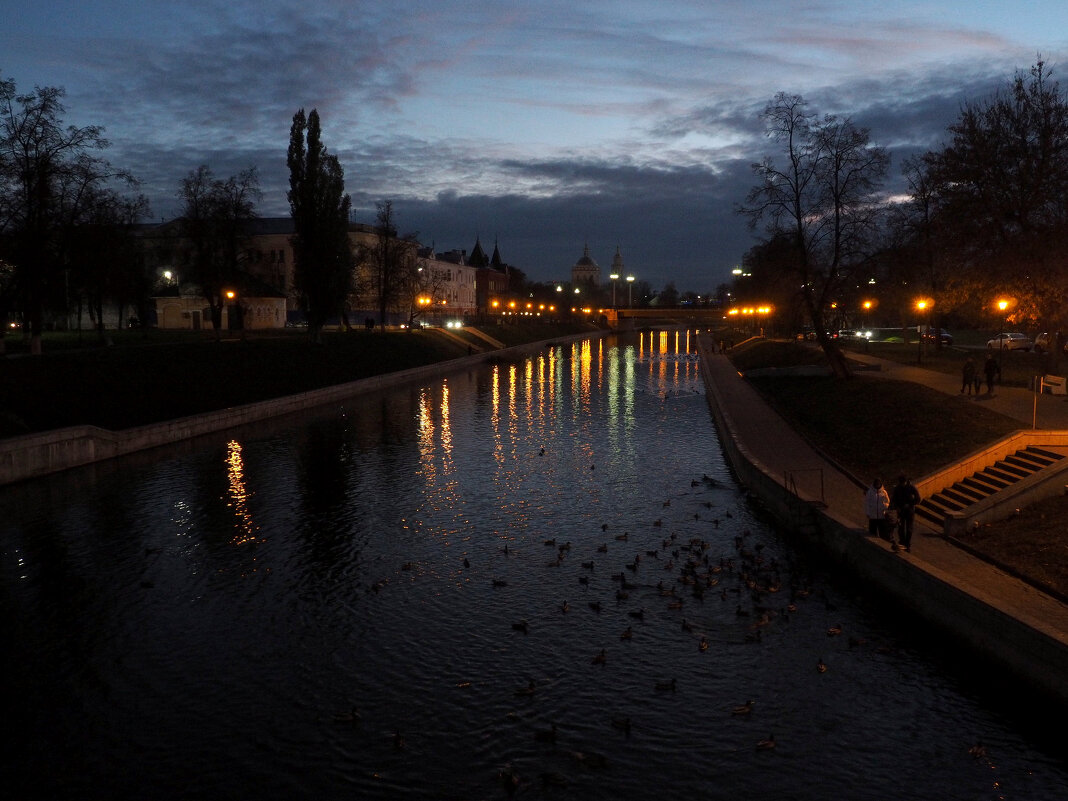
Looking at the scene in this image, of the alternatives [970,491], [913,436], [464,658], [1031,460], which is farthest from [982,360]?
[464,658]

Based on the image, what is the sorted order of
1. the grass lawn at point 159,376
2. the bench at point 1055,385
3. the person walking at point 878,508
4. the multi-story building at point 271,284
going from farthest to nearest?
the multi-story building at point 271,284, the grass lawn at point 159,376, the bench at point 1055,385, the person walking at point 878,508

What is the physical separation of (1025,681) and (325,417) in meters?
37.3

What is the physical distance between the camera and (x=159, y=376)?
43000 millimetres

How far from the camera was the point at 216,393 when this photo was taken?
44.2 meters

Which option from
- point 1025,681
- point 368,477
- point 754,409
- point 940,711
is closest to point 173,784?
point 940,711

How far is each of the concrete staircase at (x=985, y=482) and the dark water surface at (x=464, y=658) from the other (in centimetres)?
361

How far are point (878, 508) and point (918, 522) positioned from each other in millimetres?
2726

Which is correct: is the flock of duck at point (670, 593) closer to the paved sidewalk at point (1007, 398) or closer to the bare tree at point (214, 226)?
the paved sidewalk at point (1007, 398)

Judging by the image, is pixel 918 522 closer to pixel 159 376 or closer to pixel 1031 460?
pixel 1031 460

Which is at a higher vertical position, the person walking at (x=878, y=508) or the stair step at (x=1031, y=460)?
the stair step at (x=1031, y=460)

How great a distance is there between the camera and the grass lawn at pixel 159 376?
34062 millimetres

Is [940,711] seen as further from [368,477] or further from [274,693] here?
[368,477]

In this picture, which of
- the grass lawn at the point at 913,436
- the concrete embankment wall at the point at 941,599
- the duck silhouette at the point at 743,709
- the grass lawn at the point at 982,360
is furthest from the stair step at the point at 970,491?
the grass lawn at the point at 982,360

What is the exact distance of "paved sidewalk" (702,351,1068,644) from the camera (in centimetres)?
1392
